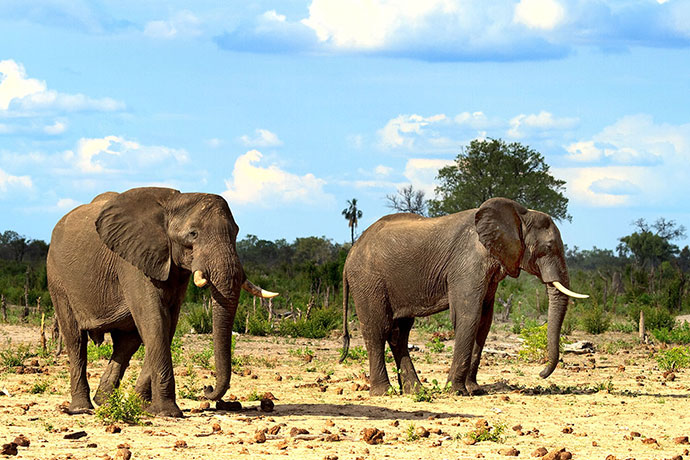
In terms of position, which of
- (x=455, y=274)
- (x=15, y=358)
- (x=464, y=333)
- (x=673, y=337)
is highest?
(x=455, y=274)

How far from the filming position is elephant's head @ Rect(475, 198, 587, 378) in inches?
471

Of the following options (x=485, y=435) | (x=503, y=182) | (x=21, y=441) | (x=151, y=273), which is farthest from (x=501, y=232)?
(x=503, y=182)

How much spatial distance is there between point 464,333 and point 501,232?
51.2 inches

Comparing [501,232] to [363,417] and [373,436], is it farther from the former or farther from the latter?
[373,436]

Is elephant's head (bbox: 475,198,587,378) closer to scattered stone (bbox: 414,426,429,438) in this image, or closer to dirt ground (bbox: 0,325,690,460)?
dirt ground (bbox: 0,325,690,460)

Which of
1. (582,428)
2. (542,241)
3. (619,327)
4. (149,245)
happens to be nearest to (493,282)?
(542,241)

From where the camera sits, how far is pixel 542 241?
12.3 meters

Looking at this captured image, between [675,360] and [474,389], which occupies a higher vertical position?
[675,360]

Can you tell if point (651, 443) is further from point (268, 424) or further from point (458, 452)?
point (268, 424)

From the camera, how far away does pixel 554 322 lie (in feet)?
41.2

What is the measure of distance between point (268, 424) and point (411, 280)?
3.55 m

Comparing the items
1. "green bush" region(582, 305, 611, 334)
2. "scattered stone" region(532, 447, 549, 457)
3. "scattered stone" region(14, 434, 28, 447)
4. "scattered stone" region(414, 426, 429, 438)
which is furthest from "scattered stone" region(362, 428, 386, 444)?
"green bush" region(582, 305, 611, 334)

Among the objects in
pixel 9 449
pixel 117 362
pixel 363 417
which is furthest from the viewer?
pixel 117 362

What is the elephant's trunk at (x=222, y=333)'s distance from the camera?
30.6 feet
